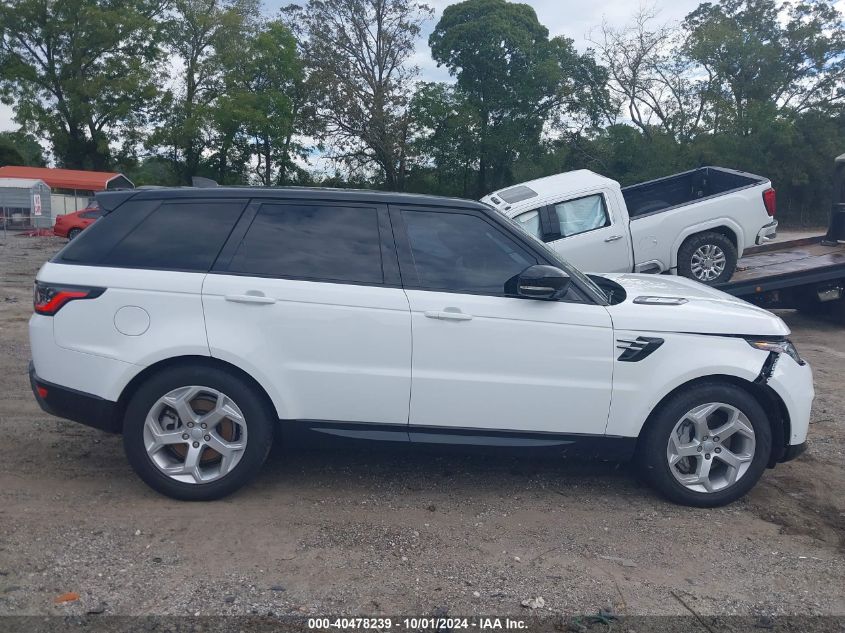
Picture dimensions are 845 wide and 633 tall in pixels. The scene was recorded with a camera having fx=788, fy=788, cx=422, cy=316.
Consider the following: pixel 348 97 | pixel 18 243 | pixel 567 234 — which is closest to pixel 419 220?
pixel 567 234

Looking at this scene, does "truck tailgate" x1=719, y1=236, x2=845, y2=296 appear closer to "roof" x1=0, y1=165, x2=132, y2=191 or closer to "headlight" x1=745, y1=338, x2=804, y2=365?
"headlight" x1=745, y1=338, x2=804, y2=365

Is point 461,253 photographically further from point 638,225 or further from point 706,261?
point 706,261

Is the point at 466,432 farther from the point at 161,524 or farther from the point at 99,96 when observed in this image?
the point at 99,96

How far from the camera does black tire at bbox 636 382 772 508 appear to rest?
4.53 m

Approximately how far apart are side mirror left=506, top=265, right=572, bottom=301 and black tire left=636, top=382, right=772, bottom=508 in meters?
0.94

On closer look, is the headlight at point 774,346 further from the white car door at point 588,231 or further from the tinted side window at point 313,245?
the white car door at point 588,231

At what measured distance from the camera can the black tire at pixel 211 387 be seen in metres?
4.38

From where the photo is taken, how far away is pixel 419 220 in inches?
185

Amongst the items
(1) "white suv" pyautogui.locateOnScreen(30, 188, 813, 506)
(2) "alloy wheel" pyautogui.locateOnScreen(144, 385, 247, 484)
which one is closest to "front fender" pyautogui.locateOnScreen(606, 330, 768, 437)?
(1) "white suv" pyautogui.locateOnScreen(30, 188, 813, 506)

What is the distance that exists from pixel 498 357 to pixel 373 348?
705mm

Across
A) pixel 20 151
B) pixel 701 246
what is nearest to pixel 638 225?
pixel 701 246

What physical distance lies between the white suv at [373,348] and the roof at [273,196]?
→ 19 mm

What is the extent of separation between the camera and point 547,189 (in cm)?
1028

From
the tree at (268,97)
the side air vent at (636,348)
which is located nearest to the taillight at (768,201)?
the side air vent at (636,348)
